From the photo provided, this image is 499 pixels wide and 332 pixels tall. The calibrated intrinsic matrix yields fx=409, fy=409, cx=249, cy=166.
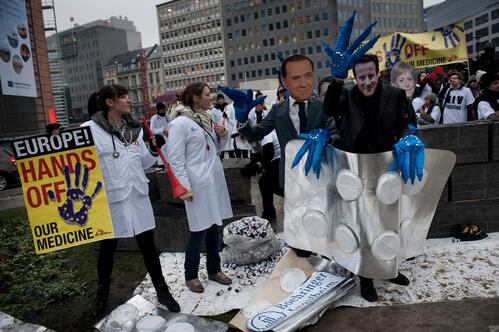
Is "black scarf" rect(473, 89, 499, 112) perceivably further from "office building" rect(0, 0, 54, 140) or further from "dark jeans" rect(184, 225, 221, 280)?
"office building" rect(0, 0, 54, 140)

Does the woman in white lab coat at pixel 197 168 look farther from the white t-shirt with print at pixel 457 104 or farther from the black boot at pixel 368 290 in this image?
the white t-shirt with print at pixel 457 104

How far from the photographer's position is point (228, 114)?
11023mm

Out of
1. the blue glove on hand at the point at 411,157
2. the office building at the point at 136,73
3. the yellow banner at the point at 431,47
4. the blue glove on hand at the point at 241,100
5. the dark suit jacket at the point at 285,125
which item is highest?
the office building at the point at 136,73

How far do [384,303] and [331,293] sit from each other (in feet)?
1.51

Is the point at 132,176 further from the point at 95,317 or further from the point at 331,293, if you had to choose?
the point at 331,293

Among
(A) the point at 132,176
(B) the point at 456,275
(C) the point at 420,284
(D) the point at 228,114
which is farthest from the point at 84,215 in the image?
(D) the point at 228,114

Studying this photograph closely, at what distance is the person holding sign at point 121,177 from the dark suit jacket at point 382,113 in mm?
1659

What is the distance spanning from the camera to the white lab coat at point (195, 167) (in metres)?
3.53

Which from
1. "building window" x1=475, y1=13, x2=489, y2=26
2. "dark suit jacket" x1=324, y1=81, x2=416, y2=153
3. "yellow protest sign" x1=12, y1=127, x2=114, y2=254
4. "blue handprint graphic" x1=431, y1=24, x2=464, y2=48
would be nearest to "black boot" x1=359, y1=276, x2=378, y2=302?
"dark suit jacket" x1=324, y1=81, x2=416, y2=153

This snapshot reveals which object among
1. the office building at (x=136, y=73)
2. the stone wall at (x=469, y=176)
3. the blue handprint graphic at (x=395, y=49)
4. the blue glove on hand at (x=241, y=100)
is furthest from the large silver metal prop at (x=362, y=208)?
the office building at (x=136, y=73)

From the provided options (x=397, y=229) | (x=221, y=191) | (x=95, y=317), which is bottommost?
(x=95, y=317)

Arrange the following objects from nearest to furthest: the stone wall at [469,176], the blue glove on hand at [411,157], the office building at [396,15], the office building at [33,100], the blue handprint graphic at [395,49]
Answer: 1. the blue glove on hand at [411,157]
2. the stone wall at [469,176]
3. the blue handprint graphic at [395,49]
4. the office building at [33,100]
5. the office building at [396,15]

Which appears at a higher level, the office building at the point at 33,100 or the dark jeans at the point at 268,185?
the office building at the point at 33,100

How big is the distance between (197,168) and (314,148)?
3.50 ft
